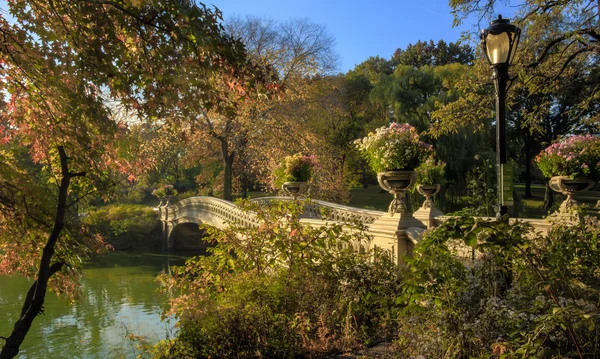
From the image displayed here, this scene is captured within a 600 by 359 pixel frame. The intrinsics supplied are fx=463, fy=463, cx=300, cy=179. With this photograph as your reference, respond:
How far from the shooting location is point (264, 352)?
447 cm

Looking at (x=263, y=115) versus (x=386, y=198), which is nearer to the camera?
(x=263, y=115)

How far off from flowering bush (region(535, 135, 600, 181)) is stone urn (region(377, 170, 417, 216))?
7.76 ft

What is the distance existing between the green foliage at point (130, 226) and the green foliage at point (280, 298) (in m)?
21.3

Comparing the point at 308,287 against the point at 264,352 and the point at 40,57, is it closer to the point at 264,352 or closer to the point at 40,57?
the point at 264,352

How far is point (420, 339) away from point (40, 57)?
3845 mm

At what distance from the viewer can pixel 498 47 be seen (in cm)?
489

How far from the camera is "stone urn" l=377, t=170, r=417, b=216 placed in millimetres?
7637

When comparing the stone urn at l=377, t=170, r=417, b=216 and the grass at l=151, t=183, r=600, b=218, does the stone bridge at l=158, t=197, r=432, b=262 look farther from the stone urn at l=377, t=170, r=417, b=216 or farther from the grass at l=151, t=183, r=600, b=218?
the grass at l=151, t=183, r=600, b=218

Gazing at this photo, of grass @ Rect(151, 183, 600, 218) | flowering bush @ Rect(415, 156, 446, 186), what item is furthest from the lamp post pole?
grass @ Rect(151, 183, 600, 218)

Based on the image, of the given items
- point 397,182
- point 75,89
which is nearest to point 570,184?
point 397,182

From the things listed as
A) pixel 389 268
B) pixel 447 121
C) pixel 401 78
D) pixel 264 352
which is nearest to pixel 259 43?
pixel 401 78

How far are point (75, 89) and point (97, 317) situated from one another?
34.8 feet

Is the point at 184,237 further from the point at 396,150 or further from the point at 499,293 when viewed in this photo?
the point at 499,293

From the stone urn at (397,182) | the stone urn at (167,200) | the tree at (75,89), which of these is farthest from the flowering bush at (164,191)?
the tree at (75,89)
